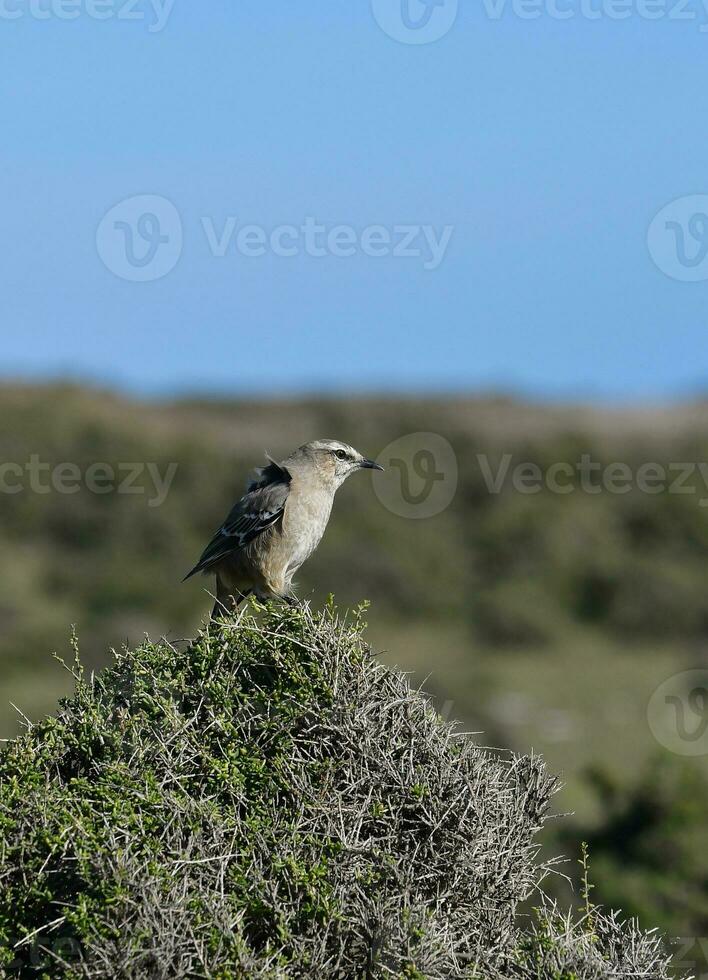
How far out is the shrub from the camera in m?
→ 4.36

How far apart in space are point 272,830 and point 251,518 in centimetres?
272

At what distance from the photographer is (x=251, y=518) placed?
711cm

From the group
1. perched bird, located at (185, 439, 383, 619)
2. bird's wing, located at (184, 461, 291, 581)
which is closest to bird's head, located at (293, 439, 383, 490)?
perched bird, located at (185, 439, 383, 619)

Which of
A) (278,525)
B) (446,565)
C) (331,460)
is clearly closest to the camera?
(278,525)

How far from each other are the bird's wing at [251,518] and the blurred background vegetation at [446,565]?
7980 mm

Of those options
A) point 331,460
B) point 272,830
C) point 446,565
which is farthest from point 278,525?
point 446,565

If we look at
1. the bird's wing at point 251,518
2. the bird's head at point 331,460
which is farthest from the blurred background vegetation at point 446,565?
the bird's wing at point 251,518

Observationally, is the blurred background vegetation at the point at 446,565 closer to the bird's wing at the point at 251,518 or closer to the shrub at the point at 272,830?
the bird's wing at the point at 251,518

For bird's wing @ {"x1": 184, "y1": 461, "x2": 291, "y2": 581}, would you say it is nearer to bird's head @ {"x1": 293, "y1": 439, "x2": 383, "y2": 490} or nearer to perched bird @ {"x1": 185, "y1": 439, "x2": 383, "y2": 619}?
perched bird @ {"x1": 185, "y1": 439, "x2": 383, "y2": 619}

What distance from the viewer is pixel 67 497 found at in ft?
111

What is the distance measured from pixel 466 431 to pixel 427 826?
1375 inches

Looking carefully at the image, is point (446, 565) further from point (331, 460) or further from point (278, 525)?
point (278, 525)

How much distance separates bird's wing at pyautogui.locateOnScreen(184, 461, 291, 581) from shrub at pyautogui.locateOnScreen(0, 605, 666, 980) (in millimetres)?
1933

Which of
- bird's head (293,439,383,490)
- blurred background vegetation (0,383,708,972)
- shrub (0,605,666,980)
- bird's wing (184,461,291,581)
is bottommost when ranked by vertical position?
shrub (0,605,666,980)
